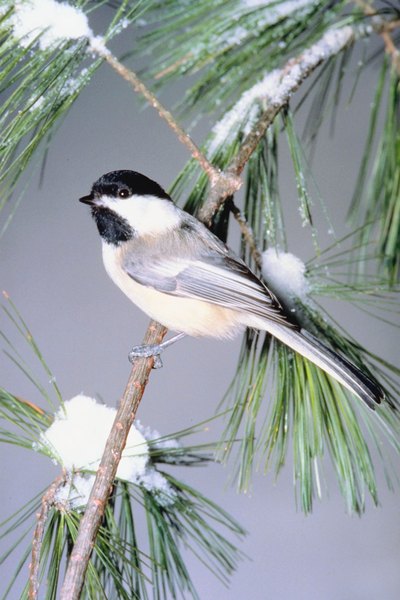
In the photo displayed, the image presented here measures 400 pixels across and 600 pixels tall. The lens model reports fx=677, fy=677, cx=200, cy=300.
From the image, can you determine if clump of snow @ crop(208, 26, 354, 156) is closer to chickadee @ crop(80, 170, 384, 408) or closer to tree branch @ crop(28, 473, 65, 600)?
chickadee @ crop(80, 170, 384, 408)

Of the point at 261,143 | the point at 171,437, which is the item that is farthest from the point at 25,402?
the point at 261,143

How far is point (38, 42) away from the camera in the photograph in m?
0.52

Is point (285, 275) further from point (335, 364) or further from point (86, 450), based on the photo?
point (86, 450)

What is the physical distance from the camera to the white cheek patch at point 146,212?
0.77 m

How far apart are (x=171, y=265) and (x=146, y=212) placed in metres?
0.07

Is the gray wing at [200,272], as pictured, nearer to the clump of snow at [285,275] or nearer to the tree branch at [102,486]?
the clump of snow at [285,275]

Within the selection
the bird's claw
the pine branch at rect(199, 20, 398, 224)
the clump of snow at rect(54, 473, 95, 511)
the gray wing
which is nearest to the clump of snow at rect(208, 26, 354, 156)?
the pine branch at rect(199, 20, 398, 224)

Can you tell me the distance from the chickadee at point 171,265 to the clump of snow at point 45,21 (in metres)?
0.23

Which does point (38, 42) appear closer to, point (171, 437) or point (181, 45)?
point (181, 45)

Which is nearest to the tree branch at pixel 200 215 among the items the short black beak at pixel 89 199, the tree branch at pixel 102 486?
the tree branch at pixel 102 486

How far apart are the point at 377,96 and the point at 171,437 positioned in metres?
0.36

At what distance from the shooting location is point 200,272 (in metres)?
0.80

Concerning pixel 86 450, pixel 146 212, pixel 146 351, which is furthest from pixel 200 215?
pixel 86 450

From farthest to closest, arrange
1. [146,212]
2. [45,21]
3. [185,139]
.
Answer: [146,212] < [185,139] < [45,21]
